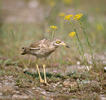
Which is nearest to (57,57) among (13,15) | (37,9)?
(13,15)

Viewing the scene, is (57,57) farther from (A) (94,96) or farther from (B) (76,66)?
(A) (94,96)

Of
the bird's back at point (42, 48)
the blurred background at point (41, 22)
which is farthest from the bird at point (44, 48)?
the blurred background at point (41, 22)

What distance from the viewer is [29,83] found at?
4.89m

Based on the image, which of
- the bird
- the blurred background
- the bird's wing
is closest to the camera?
the bird

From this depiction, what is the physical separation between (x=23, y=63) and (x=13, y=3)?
38.4 feet

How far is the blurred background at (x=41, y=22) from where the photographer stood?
735 centimetres

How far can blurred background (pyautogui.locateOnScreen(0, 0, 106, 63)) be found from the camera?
7.35 m

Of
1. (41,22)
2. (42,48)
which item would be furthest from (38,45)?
(41,22)

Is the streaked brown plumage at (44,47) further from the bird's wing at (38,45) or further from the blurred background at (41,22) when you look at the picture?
the blurred background at (41,22)

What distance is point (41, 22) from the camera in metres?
12.6

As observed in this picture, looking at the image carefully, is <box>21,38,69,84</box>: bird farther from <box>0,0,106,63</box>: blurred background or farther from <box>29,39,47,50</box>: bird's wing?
<box>0,0,106,63</box>: blurred background

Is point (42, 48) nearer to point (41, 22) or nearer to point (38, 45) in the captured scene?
point (38, 45)

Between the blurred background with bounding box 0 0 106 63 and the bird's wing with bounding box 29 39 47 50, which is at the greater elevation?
the bird's wing with bounding box 29 39 47 50

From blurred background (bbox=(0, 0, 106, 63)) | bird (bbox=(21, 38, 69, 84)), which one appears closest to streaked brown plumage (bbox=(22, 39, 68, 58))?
→ bird (bbox=(21, 38, 69, 84))
